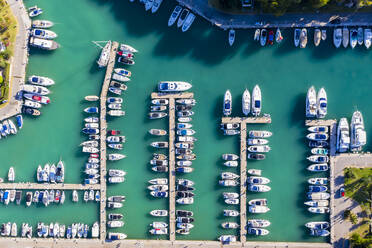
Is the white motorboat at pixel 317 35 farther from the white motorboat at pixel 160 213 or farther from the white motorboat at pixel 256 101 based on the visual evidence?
the white motorboat at pixel 160 213

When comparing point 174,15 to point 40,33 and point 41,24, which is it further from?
point 40,33

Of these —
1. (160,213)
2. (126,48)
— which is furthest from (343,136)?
(126,48)

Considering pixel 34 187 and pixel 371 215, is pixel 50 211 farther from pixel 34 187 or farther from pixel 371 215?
pixel 371 215

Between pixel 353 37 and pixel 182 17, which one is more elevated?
pixel 182 17

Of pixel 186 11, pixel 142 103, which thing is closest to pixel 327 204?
pixel 142 103

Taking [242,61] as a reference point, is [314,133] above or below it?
below

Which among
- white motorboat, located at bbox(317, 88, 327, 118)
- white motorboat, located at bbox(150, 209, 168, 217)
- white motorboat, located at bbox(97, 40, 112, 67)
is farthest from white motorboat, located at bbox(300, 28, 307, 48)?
white motorboat, located at bbox(150, 209, 168, 217)
